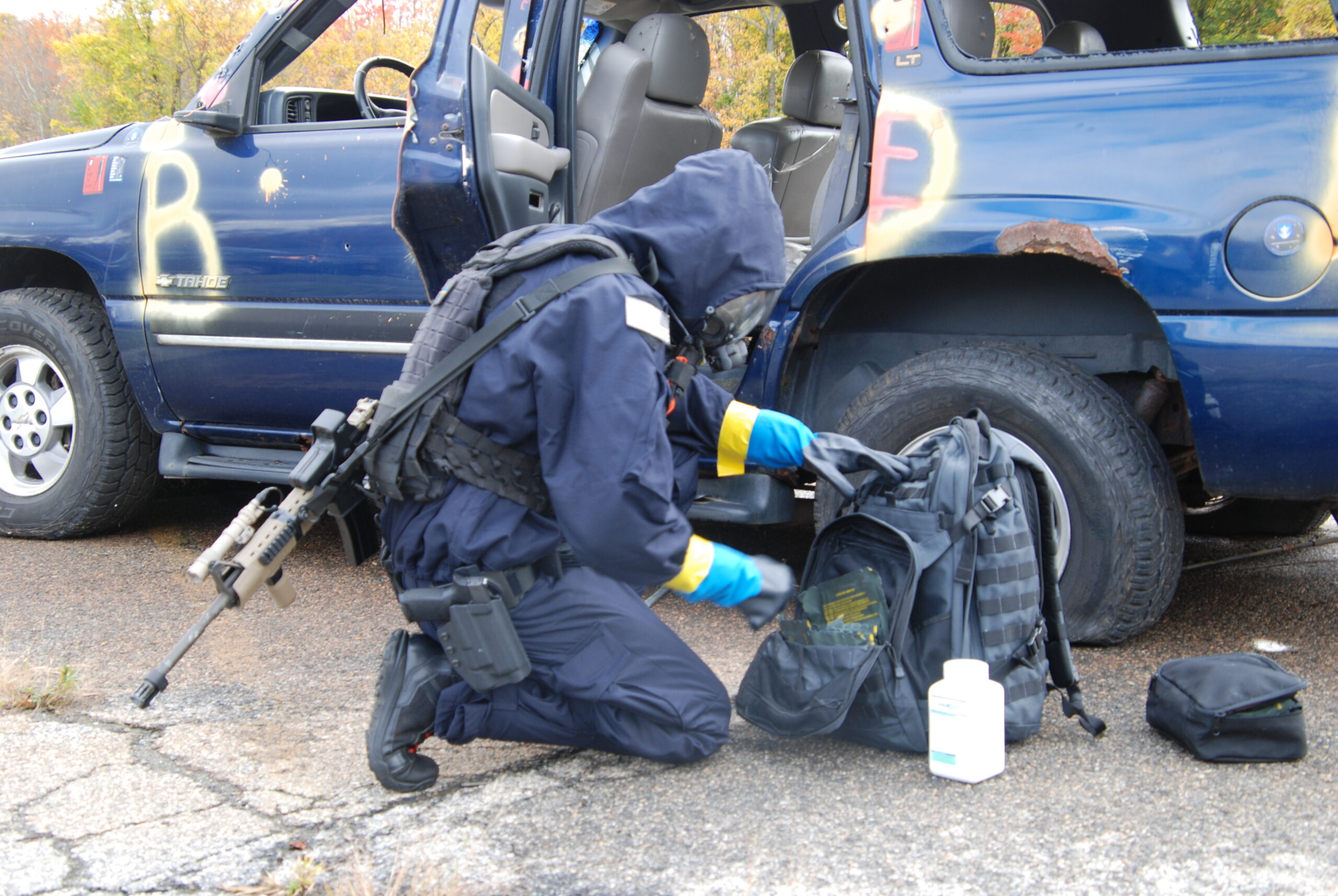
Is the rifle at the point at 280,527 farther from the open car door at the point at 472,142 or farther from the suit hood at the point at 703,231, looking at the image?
the open car door at the point at 472,142

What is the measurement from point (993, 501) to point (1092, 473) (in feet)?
1.70

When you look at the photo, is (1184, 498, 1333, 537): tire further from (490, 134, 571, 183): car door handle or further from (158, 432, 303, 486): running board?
(158, 432, 303, 486): running board

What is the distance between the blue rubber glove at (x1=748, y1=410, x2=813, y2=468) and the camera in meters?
2.39

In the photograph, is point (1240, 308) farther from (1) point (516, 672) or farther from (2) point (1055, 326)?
(1) point (516, 672)

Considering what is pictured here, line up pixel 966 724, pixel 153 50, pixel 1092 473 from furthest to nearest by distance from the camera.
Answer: pixel 153 50 < pixel 1092 473 < pixel 966 724

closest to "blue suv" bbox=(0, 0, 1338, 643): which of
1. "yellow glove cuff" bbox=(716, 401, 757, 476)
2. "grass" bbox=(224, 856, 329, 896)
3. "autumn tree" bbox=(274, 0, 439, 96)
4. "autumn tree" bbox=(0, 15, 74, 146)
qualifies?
"yellow glove cuff" bbox=(716, 401, 757, 476)

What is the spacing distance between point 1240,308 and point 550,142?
184 centimetres

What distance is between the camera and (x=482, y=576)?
2.01 metres

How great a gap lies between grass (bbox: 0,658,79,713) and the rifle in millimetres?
539

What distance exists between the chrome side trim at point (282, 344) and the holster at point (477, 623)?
127 cm

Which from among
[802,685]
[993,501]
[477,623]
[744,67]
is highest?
[744,67]

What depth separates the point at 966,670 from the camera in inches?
79.2

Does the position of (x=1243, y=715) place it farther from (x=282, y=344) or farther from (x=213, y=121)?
(x=213, y=121)

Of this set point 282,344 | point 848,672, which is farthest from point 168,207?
point 848,672
